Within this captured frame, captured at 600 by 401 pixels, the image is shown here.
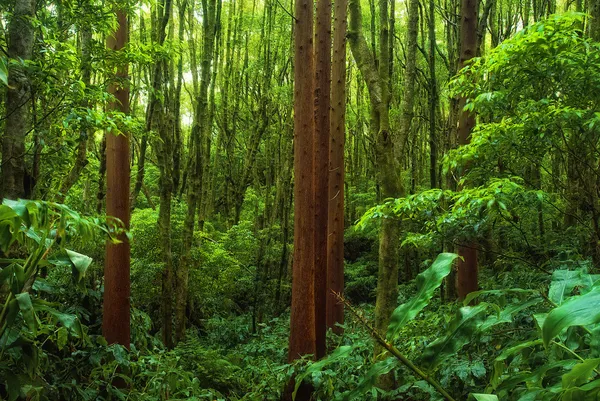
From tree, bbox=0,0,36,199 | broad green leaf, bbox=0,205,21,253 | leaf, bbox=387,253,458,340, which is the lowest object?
leaf, bbox=387,253,458,340

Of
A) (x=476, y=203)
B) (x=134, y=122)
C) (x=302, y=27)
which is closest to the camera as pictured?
(x=476, y=203)

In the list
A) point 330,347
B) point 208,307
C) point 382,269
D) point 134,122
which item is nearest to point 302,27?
point 134,122

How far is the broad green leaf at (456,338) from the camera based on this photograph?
3.21 ft

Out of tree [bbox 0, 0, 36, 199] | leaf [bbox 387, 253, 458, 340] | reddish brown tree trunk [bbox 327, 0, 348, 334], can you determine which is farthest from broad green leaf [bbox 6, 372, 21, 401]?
reddish brown tree trunk [bbox 327, 0, 348, 334]

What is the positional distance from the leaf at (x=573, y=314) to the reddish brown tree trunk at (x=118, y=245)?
5.09 m

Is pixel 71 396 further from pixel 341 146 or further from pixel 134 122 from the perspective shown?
pixel 341 146

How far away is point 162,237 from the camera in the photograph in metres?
7.49

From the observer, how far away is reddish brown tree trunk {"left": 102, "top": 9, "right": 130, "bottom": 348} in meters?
5.27

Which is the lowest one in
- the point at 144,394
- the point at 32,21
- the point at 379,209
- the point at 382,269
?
the point at 144,394

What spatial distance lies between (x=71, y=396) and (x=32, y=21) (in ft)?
8.39

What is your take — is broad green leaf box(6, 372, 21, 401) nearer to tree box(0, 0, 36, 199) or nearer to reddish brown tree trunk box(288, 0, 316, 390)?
tree box(0, 0, 36, 199)

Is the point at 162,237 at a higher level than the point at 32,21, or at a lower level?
lower

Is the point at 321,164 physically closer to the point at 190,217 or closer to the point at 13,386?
the point at 190,217

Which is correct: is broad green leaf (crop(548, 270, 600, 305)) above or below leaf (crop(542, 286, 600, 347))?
below
